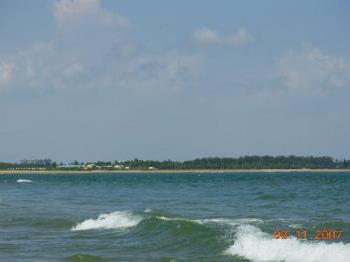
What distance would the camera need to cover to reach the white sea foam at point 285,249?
19.7m

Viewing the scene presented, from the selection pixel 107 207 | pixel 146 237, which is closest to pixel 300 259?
pixel 146 237

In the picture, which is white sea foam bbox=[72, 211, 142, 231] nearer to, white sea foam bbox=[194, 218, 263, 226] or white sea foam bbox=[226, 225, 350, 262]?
white sea foam bbox=[194, 218, 263, 226]

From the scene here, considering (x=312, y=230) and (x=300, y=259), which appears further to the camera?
(x=312, y=230)

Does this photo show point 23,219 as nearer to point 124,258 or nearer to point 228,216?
point 228,216

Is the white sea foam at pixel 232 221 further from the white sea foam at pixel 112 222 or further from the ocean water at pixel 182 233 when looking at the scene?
the white sea foam at pixel 112 222

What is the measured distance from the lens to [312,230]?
26.6 m

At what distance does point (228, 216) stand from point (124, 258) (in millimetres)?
13497

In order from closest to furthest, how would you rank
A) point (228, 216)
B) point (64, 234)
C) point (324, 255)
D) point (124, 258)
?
point (324, 255) < point (124, 258) < point (64, 234) < point (228, 216)

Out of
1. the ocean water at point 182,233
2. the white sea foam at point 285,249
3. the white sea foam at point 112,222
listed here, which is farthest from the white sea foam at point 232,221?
the white sea foam at point 285,249
